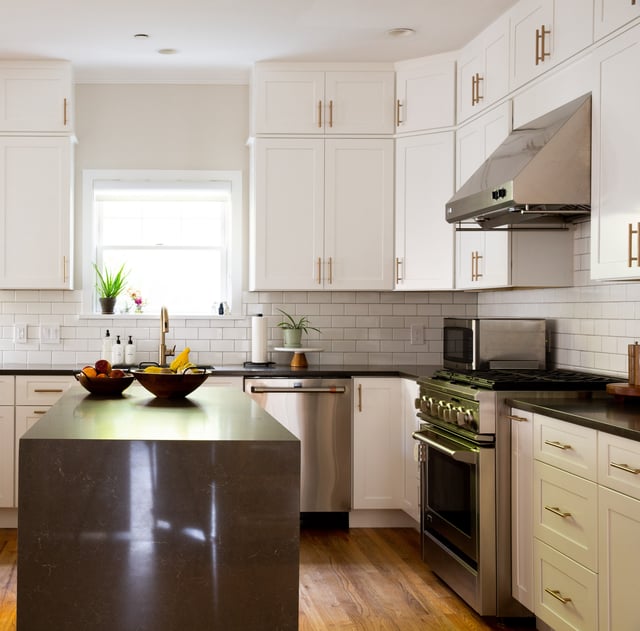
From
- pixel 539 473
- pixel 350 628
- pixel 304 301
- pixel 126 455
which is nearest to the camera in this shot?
pixel 126 455

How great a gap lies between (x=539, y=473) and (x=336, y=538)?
6.17 feet

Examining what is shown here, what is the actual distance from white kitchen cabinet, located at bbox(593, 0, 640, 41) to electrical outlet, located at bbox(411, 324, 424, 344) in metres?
2.55

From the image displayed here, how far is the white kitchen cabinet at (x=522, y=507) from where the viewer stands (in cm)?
323

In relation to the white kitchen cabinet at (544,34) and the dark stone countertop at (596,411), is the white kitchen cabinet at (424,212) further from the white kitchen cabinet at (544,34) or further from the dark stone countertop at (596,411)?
the dark stone countertop at (596,411)

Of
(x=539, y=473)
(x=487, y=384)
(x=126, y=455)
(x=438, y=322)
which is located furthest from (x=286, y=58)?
(x=126, y=455)

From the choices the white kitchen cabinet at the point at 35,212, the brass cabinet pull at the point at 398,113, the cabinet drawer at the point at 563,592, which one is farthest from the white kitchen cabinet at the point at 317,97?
the cabinet drawer at the point at 563,592

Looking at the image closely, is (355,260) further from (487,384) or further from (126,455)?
(126,455)

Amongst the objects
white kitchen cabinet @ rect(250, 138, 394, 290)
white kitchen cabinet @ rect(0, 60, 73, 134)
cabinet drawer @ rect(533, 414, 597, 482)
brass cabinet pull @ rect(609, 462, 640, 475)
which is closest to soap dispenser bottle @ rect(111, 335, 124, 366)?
white kitchen cabinet @ rect(250, 138, 394, 290)

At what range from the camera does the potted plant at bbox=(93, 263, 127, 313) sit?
5.33 m

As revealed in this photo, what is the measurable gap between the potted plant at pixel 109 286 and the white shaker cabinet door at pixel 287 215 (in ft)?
3.12

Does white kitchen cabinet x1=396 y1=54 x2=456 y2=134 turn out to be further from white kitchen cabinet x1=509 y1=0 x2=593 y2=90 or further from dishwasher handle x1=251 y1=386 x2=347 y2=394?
dishwasher handle x1=251 y1=386 x2=347 y2=394

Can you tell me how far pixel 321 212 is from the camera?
5.12m

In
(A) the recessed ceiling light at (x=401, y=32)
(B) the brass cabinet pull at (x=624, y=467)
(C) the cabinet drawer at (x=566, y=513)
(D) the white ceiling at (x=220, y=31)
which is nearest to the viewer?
(B) the brass cabinet pull at (x=624, y=467)

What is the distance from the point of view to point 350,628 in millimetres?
3363
